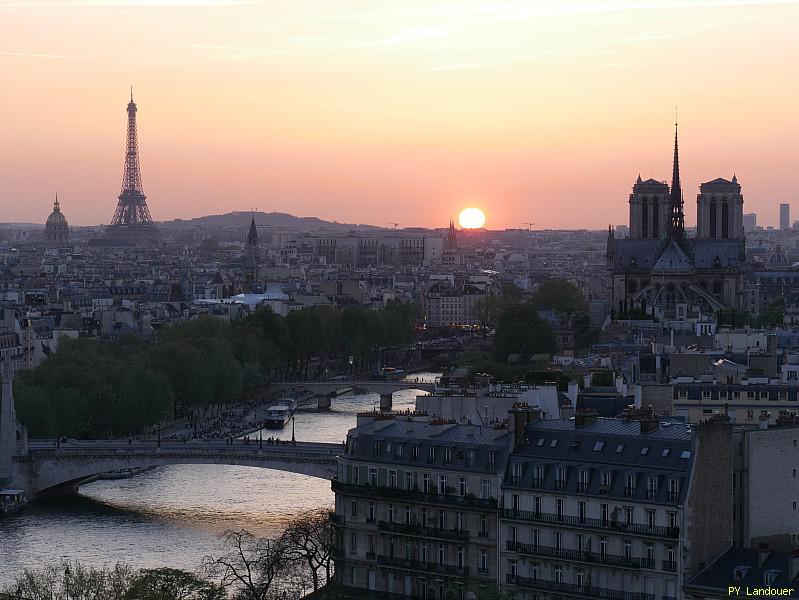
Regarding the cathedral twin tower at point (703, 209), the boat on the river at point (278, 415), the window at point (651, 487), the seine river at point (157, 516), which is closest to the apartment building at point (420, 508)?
the window at point (651, 487)

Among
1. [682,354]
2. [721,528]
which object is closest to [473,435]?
[721,528]

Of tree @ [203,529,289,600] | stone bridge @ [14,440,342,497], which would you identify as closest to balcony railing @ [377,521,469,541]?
tree @ [203,529,289,600]

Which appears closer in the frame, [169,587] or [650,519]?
[650,519]

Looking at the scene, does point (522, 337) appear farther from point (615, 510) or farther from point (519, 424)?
point (615, 510)

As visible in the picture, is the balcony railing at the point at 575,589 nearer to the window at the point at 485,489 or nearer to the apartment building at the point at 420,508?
the apartment building at the point at 420,508

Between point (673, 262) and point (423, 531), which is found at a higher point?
point (673, 262)

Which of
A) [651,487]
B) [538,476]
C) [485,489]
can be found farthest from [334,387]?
[651,487]
